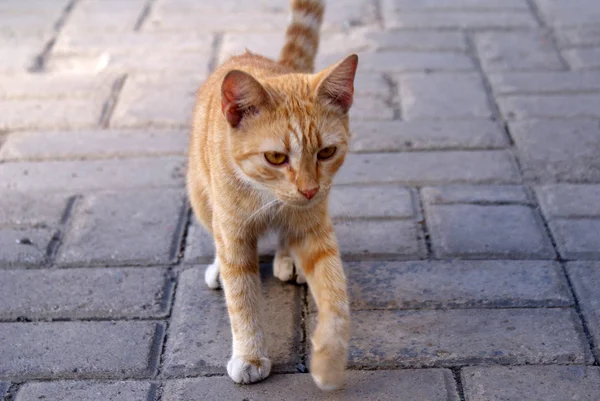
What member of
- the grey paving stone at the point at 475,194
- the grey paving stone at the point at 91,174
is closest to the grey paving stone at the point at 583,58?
the grey paving stone at the point at 475,194

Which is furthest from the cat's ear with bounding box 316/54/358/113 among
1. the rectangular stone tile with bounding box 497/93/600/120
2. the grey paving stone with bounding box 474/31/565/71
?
the grey paving stone with bounding box 474/31/565/71

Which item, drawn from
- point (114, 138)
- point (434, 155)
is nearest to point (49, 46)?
point (114, 138)

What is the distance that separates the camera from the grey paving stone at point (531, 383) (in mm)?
2523

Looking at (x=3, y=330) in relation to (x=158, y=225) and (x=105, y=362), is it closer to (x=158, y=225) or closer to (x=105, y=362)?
(x=105, y=362)

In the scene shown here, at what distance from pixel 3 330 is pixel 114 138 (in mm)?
1452

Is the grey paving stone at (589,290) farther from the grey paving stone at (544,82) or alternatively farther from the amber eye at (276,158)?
the grey paving stone at (544,82)

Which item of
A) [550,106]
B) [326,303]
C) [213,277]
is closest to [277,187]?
[326,303]

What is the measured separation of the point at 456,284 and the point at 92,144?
1999 millimetres

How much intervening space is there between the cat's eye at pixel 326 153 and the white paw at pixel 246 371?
26.8 inches

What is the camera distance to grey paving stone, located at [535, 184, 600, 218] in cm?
346

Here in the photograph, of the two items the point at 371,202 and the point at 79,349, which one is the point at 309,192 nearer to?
the point at 79,349

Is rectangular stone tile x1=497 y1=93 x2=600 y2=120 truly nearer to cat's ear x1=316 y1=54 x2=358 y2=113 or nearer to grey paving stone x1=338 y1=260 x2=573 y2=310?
grey paving stone x1=338 y1=260 x2=573 y2=310

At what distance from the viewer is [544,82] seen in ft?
14.9

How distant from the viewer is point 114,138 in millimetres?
4117
